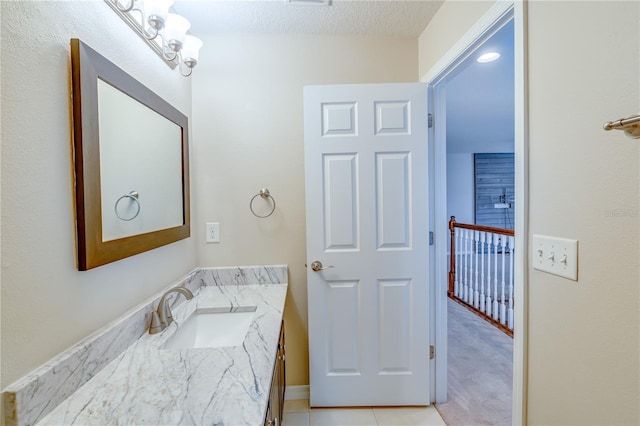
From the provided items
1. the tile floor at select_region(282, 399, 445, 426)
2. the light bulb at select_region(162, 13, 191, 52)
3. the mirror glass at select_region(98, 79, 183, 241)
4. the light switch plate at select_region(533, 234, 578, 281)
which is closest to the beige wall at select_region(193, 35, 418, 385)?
the mirror glass at select_region(98, 79, 183, 241)

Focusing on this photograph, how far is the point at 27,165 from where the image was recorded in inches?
26.5

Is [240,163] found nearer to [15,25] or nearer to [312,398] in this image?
[15,25]

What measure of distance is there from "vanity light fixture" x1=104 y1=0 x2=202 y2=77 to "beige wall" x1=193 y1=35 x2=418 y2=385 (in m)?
0.40

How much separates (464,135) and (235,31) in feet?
14.5

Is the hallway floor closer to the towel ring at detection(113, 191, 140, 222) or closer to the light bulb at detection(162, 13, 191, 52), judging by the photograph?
the towel ring at detection(113, 191, 140, 222)

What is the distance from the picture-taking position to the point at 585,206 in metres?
0.74

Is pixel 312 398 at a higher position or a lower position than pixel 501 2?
lower

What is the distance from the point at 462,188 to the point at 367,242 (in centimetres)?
526

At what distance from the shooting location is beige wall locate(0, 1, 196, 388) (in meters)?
0.63

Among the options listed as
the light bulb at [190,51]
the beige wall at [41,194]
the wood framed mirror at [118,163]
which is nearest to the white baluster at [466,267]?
the wood framed mirror at [118,163]

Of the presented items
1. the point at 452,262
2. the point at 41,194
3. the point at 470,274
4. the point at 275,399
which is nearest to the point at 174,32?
the point at 41,194

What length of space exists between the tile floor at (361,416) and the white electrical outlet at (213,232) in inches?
46.9

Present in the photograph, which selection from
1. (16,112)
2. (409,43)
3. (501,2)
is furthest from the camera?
(409,43)

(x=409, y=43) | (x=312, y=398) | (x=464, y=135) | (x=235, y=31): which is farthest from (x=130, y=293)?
(x=464, y=135)
